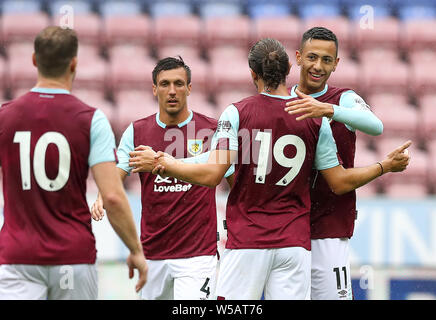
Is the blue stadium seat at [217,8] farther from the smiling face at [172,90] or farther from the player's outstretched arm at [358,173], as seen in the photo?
the player's outstretched arm at [358,173]

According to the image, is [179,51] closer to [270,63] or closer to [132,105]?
[132,105]

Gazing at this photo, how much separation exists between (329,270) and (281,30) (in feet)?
20.0

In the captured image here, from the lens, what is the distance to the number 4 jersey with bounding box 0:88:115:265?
3.93 meters

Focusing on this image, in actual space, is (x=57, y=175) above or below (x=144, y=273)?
above

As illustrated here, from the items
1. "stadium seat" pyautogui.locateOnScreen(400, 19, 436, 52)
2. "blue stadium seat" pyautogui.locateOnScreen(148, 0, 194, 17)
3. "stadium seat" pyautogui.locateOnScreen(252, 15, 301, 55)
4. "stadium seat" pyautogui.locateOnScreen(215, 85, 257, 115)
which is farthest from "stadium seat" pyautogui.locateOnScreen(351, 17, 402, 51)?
"blue stadium seat" pyautogui.locateOnScreen(148, 0, 194, 17)

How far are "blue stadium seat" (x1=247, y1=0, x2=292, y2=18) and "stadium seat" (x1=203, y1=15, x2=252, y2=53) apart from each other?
1.28 feet

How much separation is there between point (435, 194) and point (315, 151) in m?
4.95

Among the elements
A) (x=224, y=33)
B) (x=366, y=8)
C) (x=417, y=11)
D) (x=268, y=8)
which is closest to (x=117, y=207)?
(x=224, y=33)

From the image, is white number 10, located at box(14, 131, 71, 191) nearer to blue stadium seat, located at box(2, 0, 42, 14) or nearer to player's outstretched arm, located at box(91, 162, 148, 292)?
player's outstretched arm, located at box(91, 162, 148, 292)

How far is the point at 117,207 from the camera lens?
156 inches
